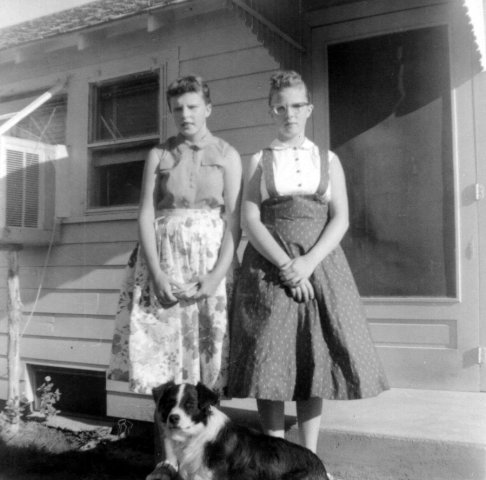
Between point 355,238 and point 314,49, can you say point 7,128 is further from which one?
point 355,238

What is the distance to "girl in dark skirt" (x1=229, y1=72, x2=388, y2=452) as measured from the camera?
2.29 metres

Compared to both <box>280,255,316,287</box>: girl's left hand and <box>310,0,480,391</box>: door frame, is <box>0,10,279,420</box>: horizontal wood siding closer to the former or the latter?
<box>310,0,480,391</box>: door frame

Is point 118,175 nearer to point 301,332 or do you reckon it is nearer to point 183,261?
point 183,261

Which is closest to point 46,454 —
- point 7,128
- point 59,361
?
point 59,361

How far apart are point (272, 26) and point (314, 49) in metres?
0.50

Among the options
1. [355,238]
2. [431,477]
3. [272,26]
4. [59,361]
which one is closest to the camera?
[431,477]

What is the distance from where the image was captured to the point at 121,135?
472cm

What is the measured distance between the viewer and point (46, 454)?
3709 millimetres

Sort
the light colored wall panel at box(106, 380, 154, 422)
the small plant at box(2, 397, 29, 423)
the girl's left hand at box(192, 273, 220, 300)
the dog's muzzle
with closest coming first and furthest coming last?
the dog's muzzle → the girl's left hand at box(192, 273, 220, 300) → the small plant at box(2, 397, 29, 423) → the light colored wall panel at box(106, 380, 154, 422)

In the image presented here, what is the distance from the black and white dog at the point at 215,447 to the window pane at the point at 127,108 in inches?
111

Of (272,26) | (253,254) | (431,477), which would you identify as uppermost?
(272,26)

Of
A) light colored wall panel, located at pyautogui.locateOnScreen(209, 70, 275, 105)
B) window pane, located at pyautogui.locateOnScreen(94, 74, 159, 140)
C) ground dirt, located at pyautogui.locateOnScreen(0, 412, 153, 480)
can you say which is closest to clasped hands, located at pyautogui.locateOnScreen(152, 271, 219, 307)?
ground dirt, located at pyautogui.locateOnScreen(0, 412, 153, 480)

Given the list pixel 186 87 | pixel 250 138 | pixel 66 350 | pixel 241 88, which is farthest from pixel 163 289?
pixel 66 350

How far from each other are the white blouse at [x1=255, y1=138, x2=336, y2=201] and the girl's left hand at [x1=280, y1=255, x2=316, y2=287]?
0.33 metres
